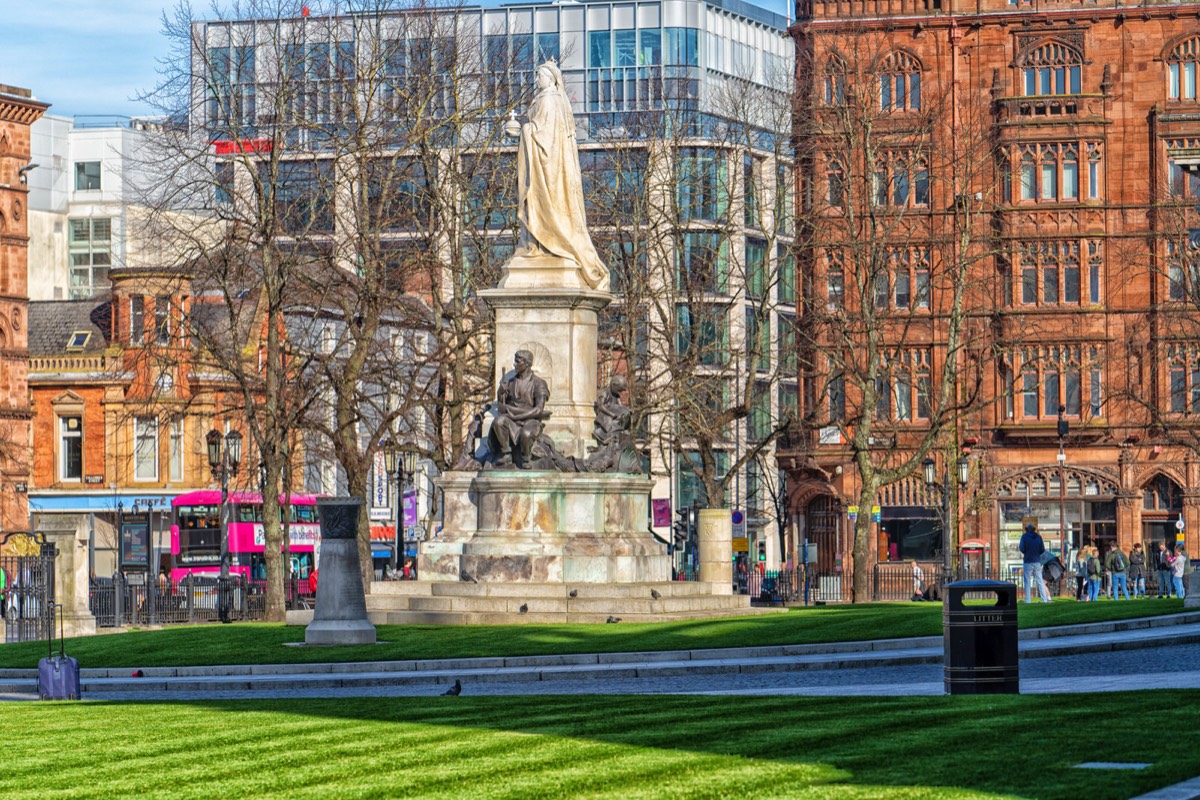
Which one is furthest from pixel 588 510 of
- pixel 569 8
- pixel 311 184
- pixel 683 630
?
pixel 569 8

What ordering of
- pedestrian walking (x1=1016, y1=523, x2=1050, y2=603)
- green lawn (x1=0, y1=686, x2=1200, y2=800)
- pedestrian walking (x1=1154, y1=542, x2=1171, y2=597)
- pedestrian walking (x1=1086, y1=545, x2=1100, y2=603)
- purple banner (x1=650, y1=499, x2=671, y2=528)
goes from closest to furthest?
1. green lawn (x1=0, y1=686, x2=1200, y2=800)
2. pedestrian walking (x1=1016, y1=523, x2=1050, y2=603)
3. pedestrian walking (x1=1086, y1=545, x2=1100, y2=603)
4. pedestrian walking (x1=1154, y1=542, x2=1171, y2=597)
5. purple banner (x1=650, y1=499, x2=671, y2=528)

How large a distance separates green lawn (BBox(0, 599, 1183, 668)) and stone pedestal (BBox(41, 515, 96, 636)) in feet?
17.7

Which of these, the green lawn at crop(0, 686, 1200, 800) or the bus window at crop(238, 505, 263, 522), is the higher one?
the bus window at crop(238, 505, 263, 522)

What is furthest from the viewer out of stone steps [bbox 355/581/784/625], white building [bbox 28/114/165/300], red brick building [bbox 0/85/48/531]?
white building [bbox 28/114/165/300]

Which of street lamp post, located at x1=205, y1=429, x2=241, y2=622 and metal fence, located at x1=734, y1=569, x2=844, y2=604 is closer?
street lamp post, located at x1=205, y1=429, x2=241, y2=622

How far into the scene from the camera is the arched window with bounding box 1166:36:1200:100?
78562 mm

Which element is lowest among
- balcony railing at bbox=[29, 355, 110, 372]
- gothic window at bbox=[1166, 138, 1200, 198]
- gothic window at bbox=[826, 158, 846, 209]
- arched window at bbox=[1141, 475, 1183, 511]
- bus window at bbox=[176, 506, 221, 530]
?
bus window at bbox=[176, 506, 221, 530]

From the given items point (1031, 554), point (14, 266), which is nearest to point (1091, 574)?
point (1031, 554)

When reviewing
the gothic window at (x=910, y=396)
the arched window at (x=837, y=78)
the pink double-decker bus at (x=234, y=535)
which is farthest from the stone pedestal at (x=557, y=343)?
the pink double-decker bus at (x=234, y=535)

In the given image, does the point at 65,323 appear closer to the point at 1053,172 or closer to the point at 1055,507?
the point at 1053,172

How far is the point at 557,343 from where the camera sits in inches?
1533

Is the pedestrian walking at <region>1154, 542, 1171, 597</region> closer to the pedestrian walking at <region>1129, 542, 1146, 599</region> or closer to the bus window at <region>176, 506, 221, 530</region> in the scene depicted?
the pedestrian walking at <region>1129, 542, 1146, 599</region>

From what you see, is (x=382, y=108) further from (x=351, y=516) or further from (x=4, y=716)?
(x=4, y=716)

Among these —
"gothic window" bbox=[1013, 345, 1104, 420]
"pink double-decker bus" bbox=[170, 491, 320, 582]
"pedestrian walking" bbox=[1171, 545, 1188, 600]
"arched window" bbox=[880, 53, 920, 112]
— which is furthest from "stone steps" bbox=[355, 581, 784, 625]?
"arched window" bbox=[880, 53, 920, 112]
